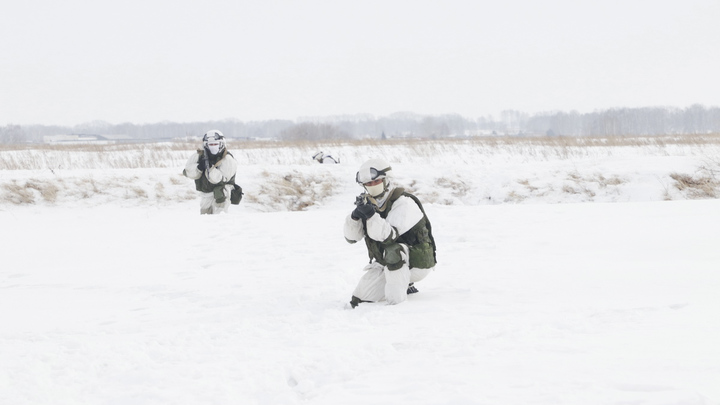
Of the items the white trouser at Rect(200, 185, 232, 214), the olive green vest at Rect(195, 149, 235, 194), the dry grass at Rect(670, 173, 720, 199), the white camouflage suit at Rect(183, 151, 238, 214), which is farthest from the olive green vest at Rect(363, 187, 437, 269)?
the dry grass at Rect(670, 173, 720, 199)

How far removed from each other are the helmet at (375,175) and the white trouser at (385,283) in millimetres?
687

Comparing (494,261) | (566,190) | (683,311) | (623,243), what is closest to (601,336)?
(683,311)

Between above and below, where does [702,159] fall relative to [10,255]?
above

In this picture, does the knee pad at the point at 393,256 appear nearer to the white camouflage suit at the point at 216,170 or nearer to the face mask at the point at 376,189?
the face mask at the point at 376,189

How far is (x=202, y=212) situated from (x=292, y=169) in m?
5.12

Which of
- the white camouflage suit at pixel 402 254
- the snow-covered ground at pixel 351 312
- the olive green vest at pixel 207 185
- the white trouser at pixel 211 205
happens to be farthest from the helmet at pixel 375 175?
the white trouser at pixel 211 205

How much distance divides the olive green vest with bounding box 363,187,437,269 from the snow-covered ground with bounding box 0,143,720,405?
387 millimetres

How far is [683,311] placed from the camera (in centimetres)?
480

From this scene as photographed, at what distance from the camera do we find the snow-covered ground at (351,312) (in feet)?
11.6

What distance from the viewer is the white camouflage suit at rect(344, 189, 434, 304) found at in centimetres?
549

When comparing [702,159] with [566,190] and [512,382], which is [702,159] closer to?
[566,190]

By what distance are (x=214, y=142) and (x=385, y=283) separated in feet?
19.5

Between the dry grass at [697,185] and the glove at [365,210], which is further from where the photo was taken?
the dry grass at [697,185]

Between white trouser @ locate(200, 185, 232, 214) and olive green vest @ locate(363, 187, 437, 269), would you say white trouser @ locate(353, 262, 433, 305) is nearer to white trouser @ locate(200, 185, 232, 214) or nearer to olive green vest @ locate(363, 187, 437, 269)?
olive green vest @ locate(363, 187, 437, 269)
